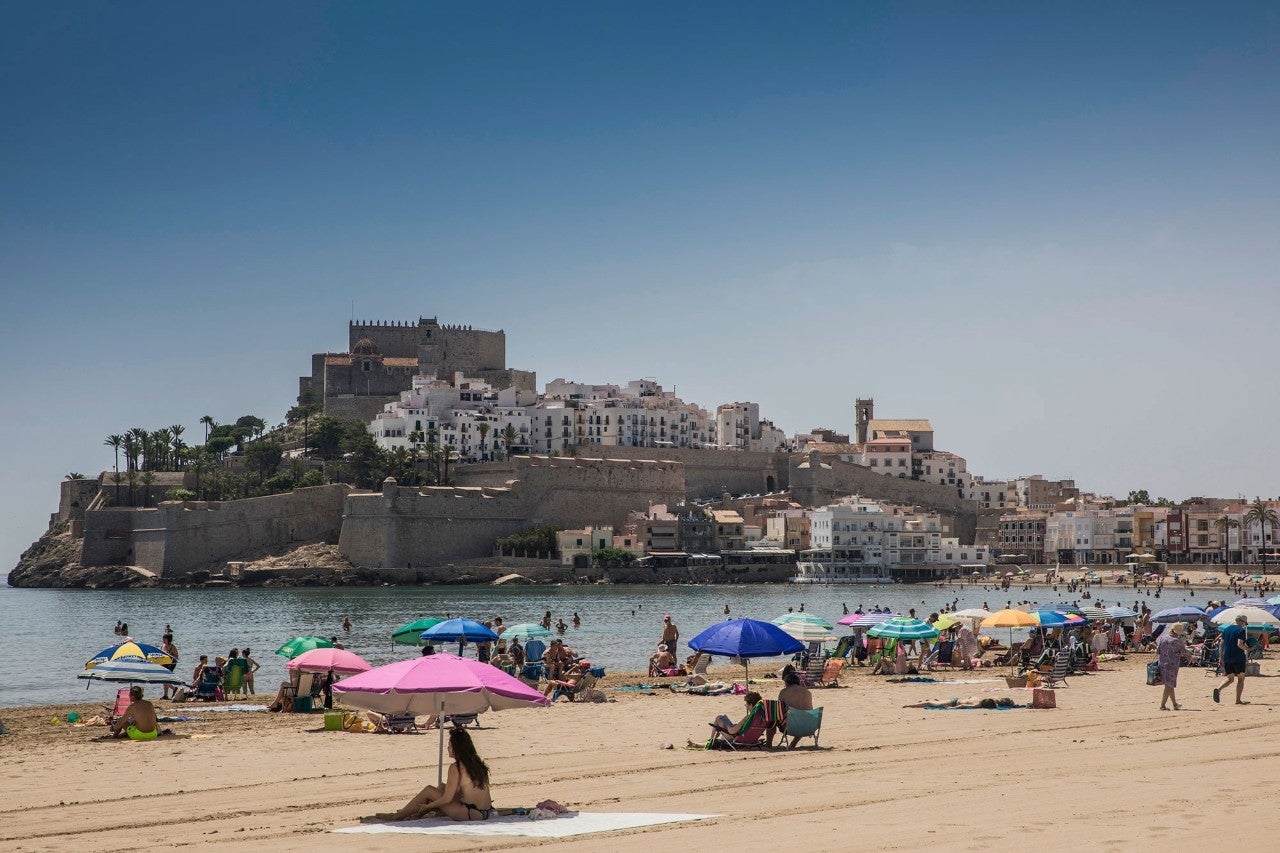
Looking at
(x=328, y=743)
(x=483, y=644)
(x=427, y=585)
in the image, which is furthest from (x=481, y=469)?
(x=328, y=743)

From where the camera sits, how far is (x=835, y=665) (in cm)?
1961

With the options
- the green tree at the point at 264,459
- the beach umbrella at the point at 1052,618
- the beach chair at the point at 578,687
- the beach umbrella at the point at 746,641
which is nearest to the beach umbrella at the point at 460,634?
the beach chair at the point at 578,687

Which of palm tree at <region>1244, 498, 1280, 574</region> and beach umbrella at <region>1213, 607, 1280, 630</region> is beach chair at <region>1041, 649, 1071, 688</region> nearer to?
beach umbrella at <region>1213, 607, 1280, 630</region>

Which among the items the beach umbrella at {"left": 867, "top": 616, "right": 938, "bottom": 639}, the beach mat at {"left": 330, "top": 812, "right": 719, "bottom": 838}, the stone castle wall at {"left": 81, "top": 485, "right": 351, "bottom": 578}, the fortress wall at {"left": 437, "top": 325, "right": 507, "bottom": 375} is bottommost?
the beach mat at {"left": 330, "top": 812, "right": 719, "bottom": 838}

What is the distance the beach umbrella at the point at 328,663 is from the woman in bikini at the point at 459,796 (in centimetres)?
804

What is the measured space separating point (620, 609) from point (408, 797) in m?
42.1

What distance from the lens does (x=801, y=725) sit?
1267 cm

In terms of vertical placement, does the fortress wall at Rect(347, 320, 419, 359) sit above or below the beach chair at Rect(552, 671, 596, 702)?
above

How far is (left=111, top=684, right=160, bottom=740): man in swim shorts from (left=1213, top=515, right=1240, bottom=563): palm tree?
263ft

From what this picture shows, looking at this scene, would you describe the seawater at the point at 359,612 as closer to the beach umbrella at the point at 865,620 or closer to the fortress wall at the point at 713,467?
the beach umbrella at the point at 865,620

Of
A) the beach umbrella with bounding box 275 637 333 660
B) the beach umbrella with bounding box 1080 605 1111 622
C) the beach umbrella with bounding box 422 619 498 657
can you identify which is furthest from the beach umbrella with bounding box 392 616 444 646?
the beach umbrella with bounding box 1080 605 1111 622

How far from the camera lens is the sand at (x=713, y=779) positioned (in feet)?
27.3

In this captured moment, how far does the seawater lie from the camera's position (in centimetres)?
2930

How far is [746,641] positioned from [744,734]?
4.15 metres
